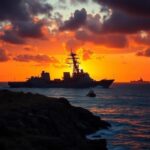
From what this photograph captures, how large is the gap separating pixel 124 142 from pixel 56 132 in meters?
11.2

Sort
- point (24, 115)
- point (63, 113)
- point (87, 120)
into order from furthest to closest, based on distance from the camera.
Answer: point (87, 120)
point (63, 113)
point (24, 115)

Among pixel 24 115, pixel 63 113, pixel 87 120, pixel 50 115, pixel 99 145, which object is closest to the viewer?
pixel 99 145

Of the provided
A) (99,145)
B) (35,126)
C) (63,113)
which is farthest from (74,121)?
(99,145)

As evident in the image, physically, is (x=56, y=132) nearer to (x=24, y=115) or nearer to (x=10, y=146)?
(x=24, y=115)

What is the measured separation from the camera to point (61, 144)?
2122 centimetres

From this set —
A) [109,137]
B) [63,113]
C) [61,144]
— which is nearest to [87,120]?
[109,137]

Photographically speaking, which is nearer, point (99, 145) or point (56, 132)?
point (99, 145)

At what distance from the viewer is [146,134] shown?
47.3m

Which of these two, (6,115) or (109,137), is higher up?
(6,115)

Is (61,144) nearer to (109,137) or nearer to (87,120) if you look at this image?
(109,137)

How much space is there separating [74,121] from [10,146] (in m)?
21.0

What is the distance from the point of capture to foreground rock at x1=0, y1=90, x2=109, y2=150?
21.2 meters

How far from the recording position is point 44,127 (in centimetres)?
3067

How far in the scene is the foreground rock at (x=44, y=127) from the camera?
2120 cm
